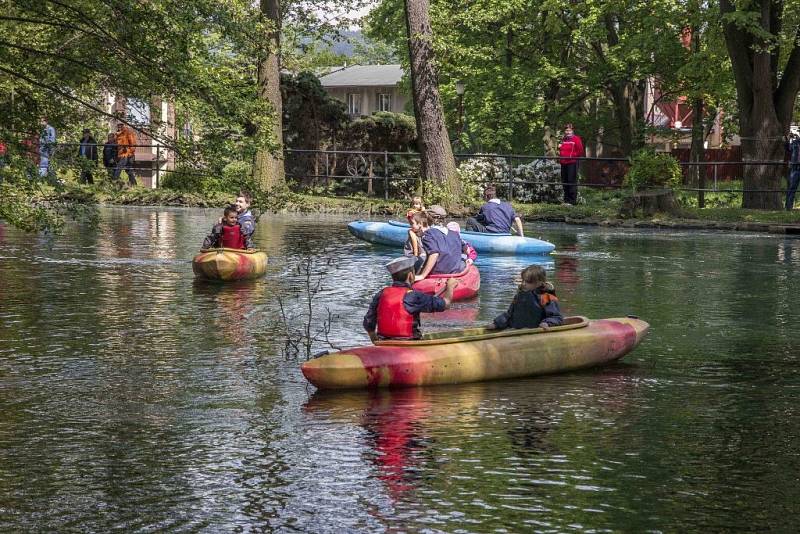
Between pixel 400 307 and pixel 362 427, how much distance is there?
1998 mm

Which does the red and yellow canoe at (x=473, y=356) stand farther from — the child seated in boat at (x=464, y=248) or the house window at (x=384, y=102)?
the house window at (x=384, y=102)

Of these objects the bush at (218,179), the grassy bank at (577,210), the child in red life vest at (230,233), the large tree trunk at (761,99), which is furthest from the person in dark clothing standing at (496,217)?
the large tree trunk at (761,99)

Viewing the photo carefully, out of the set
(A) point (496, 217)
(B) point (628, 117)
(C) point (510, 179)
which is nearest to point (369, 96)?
(B) point (628, 117)

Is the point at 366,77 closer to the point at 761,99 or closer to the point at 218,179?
the point at 761,99

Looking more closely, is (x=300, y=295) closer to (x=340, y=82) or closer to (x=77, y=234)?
(x=77, y=234)

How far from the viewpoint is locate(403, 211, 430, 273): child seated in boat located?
18.0 m

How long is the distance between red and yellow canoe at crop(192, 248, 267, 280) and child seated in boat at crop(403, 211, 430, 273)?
2256 millimetres

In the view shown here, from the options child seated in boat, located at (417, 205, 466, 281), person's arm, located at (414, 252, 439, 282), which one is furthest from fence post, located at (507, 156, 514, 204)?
person's arm, located at (414, 252, 439, 282)

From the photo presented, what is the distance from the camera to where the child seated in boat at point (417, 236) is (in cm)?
1798

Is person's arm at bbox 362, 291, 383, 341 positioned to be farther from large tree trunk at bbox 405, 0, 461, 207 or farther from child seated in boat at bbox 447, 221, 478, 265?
large tree trunk at bbox 405, 0, 461, 207

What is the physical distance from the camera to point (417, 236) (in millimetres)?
19266

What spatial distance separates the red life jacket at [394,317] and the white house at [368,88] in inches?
2845

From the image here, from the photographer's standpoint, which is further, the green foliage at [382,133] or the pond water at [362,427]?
the green foliage at [382,133]

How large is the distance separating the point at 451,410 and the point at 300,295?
7.41 meters
